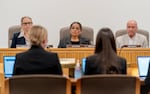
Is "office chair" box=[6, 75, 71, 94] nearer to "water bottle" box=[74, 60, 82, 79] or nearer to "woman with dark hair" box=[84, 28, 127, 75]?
"woman with dark hair" box=[84, 28, 127, 75]

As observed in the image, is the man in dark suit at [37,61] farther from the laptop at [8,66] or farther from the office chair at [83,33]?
the office chair at [83,33]

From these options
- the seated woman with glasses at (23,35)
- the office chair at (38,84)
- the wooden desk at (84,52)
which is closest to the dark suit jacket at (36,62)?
the office chair at (38,84)

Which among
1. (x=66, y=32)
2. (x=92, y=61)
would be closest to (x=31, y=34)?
(x=92, y=61)

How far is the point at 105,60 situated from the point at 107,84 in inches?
22.8

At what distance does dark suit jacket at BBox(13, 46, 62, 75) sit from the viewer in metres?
3.13

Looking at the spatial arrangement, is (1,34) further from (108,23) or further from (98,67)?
(98,67)

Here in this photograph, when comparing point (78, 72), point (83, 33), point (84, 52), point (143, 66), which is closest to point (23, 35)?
point (83, 33)

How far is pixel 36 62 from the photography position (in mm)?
3129

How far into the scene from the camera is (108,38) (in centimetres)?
330

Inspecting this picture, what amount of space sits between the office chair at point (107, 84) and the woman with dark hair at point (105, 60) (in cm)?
49

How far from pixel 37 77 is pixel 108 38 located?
95 centimetres

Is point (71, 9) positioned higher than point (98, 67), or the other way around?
point (71, 9)

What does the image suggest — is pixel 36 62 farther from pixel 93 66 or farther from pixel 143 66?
pixel 143 66

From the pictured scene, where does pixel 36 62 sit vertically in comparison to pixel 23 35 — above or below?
below
